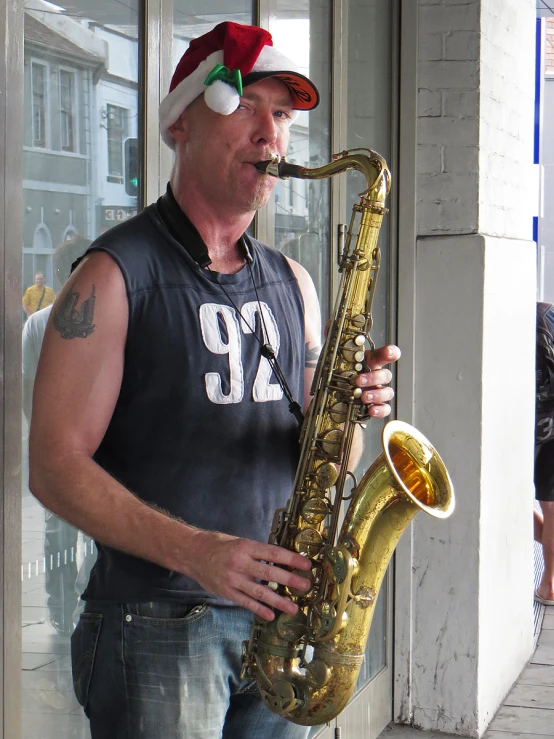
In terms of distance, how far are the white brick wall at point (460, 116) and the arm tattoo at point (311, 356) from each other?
75.8 inches

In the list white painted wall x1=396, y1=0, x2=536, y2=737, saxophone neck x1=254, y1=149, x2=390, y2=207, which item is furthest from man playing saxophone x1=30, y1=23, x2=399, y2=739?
white painted wall x1=396, y1=0, x2=536, y2=737

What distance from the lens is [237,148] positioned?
2.11 metres

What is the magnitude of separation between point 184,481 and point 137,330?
0.31 m

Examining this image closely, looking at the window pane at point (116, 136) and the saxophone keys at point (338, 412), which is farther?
the window pane at point (116, 136)

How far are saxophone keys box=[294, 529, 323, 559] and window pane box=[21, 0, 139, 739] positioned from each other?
1.83 feet

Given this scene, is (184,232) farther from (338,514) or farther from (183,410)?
(338,514)

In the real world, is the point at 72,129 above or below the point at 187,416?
above

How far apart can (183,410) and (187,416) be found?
0.05 ft

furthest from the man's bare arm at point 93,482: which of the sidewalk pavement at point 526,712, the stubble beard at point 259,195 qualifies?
the sidewalk pavement at point 526,712

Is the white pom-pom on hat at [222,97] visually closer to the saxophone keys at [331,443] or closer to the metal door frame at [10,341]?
the metal door frame at [10,341]

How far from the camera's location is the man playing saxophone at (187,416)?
71.2 inches

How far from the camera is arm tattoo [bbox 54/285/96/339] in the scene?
1818 mm

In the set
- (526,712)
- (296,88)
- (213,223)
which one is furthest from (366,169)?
(526,712)

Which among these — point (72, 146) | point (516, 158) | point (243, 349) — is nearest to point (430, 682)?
point (516, 158)
